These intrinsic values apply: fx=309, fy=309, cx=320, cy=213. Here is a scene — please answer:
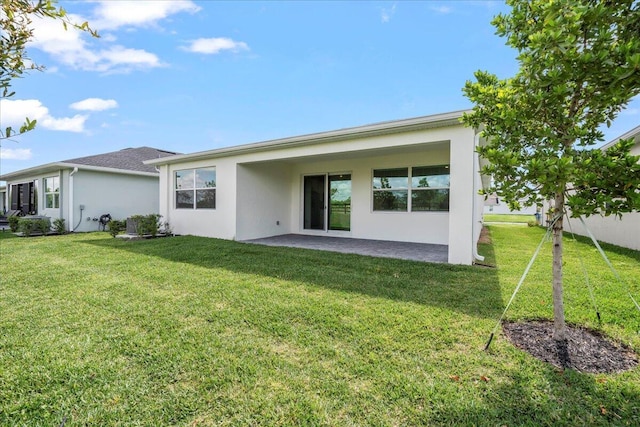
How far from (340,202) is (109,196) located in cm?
1088

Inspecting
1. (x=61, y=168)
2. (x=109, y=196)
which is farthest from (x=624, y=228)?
(x=61, y=168)

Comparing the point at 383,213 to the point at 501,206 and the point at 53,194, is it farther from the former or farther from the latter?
the point at 501,206

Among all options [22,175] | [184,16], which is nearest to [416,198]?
[184,16]

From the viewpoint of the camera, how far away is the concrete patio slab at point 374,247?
7.19 meters

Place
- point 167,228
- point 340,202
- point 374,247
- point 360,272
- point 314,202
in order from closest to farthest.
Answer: point 360,272, point 374,247, point 340,202, point 314,202, point 167,228

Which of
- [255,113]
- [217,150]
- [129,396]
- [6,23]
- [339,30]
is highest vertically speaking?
[339,30]

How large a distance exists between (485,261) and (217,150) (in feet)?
26.2

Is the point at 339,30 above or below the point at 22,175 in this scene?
above

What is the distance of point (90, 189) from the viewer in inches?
531

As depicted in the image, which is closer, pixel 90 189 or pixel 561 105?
pixel 561 105

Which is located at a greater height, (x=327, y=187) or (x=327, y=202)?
(x=327, y=187)

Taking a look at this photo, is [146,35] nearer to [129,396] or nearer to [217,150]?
[217,150]

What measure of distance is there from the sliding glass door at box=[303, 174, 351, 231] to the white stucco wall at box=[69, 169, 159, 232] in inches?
351

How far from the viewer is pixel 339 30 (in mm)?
10641
